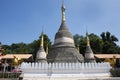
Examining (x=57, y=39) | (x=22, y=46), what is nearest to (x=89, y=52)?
(x=57, y=39)

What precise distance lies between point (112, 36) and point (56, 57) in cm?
3763

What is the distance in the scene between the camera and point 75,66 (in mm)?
17156

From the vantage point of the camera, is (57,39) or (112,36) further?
(112,36)

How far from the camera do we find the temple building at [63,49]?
23.0 meters

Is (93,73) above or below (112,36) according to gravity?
below

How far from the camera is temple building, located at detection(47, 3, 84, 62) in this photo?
2300 cm

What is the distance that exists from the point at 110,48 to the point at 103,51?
214cm

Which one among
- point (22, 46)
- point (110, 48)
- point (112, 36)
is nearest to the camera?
point (110, 48)

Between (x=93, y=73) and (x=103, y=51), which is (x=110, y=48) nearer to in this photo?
(x=103, y=51)

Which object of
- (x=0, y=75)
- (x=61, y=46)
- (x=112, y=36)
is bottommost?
(x=0, y=75)

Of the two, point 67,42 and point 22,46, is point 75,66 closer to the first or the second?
point 67,42

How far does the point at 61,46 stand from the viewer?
24328 mm

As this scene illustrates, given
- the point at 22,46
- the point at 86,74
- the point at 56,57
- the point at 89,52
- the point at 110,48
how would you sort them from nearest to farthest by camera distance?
the point at 86,74, the point at 56,57, the point at 89,52, the point at 110,48, the point at 22,46

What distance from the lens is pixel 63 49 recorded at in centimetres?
2405
